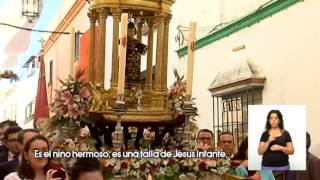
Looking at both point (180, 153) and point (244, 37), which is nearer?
point (180, 153)

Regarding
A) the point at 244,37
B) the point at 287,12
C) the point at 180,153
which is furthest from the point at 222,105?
the point at 180,153

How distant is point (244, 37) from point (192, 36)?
2.54 m

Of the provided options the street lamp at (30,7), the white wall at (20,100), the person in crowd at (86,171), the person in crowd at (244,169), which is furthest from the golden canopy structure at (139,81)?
Answer: the white wall at (20,100)

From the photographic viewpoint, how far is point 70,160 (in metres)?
3.60

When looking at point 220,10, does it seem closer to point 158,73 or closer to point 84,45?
point 158,73

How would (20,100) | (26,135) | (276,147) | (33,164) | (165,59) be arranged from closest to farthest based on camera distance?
(276,147) → (33,164) → (26,135) → (165,59) → (20,100)

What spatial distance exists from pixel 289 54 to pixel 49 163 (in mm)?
3326

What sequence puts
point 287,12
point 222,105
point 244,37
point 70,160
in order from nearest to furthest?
point 70,160 < point 287,12 < point 244,37 < point 222,105

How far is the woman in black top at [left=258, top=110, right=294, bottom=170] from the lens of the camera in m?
2.63

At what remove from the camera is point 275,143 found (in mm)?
2607

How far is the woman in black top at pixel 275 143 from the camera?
2627mm

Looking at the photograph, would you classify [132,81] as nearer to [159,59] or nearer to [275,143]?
[159,59]

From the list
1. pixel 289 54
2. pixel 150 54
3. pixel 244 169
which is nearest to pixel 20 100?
pixel 289 54
